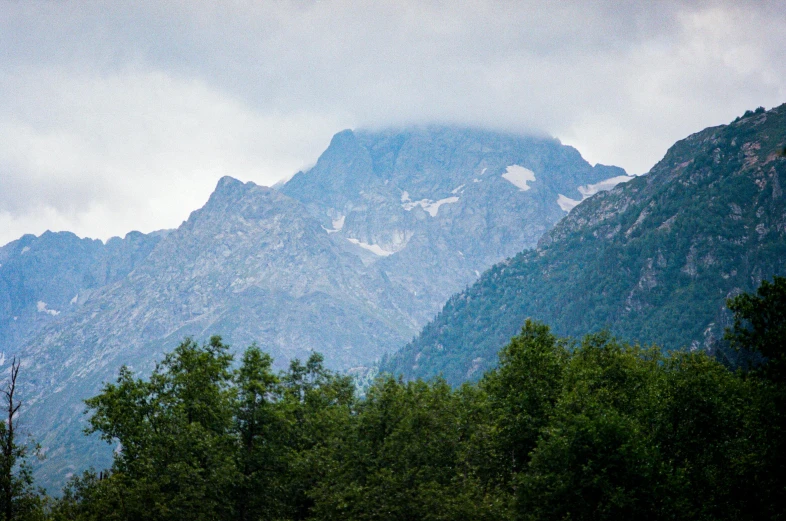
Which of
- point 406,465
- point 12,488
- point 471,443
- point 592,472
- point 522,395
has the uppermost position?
point 12,488

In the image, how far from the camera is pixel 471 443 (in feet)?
184

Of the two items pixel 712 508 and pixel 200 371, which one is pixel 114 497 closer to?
pixel 200 371

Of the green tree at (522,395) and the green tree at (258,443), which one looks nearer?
the green tree at (522,395)

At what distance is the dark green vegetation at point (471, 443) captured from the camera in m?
47.5

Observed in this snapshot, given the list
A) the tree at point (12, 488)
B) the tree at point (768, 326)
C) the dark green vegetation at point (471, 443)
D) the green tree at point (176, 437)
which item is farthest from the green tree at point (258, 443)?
the tree at point (768, 326)

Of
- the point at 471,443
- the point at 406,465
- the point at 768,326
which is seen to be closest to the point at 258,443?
Result: the point at 406,465

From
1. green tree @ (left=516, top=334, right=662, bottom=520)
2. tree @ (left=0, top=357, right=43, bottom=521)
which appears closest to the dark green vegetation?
green tree @ (left=516, top=334, right=662, bottom=520)

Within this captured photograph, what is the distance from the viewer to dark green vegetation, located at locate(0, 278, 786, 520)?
156 ft

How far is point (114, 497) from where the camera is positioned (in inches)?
2224

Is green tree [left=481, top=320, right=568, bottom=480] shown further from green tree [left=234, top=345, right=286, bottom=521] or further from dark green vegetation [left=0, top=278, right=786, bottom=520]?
green tree [left=234, top=345, right=286, bottom=521]

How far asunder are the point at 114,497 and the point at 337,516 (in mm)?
17401

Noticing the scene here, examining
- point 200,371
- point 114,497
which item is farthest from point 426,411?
point 114,497

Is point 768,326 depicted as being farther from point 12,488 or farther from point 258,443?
point 12,488

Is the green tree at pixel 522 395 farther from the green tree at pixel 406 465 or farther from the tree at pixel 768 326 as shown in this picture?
the tree at pixel 768 326
